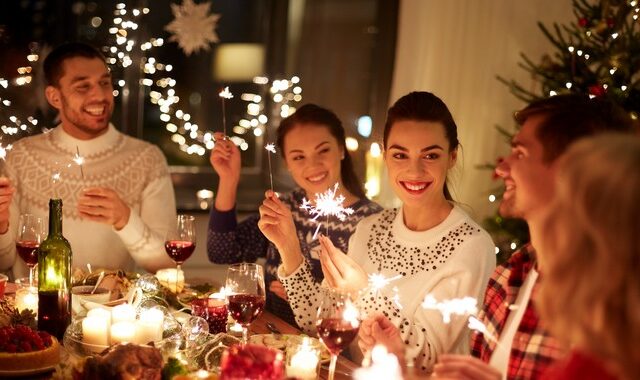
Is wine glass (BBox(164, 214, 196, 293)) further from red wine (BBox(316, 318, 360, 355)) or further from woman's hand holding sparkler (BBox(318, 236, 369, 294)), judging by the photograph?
red wine (BBox(316, 318, 360, 355))

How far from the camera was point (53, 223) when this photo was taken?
2166 millimetres

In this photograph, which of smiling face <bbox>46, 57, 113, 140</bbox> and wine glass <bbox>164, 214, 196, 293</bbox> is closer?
wine glass <bbox>164, 214, 196, 293</bbox>

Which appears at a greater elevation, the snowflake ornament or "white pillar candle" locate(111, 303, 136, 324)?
the snowflake ornament

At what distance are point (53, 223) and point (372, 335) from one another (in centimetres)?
90

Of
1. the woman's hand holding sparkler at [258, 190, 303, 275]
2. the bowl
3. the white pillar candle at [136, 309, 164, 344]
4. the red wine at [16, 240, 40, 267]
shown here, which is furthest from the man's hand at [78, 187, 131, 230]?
the white pillar candle at [136, 309, 164, 344]

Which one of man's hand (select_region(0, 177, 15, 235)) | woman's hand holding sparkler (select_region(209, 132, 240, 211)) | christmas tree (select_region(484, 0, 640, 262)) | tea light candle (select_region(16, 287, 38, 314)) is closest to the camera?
tea light candle (select_region(16, 287, 38, 314))

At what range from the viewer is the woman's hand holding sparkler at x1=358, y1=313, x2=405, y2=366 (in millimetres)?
1949

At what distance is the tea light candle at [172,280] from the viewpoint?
8.71 ft

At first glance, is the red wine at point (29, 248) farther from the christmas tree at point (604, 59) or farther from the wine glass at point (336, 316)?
the christmas tree at point (604, 59)

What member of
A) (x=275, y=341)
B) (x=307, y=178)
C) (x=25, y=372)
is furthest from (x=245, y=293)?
(x=307, y=178)

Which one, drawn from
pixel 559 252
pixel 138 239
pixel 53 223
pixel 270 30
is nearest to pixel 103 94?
pixel 138 239

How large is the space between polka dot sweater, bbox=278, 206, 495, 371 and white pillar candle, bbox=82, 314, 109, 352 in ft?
2.19

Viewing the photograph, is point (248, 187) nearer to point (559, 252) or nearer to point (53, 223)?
point (53, 223)

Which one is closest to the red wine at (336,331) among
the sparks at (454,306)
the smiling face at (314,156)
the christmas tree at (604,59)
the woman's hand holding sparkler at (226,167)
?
the sparks at (454,306)
